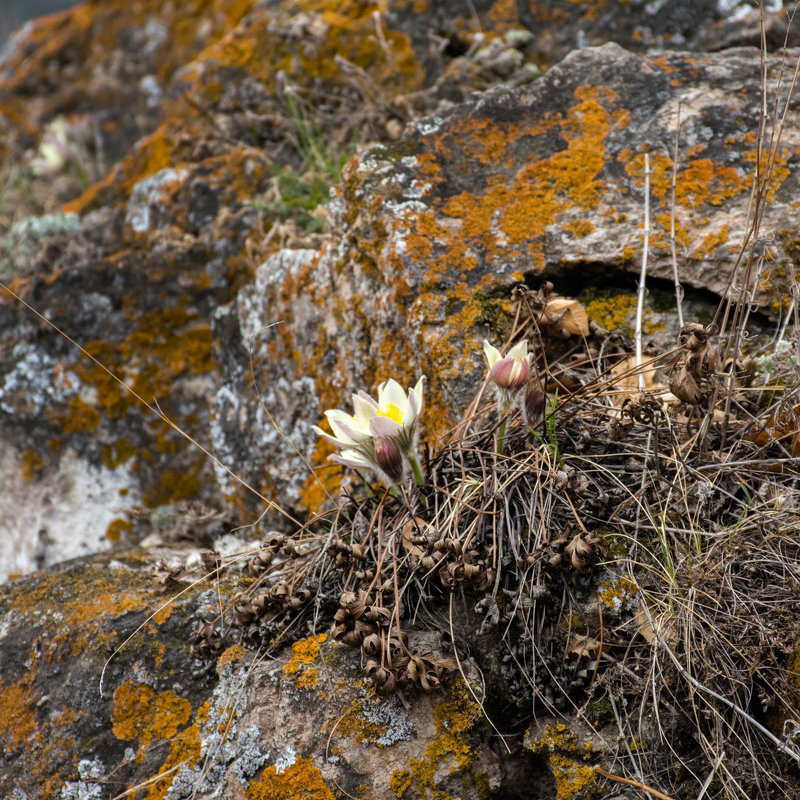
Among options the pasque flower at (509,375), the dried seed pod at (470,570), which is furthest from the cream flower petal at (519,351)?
the dried seed pod at (470,570)

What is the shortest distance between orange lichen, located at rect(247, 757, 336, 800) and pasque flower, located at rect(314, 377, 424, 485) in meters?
0.76

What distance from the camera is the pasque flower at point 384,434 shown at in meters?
1.87

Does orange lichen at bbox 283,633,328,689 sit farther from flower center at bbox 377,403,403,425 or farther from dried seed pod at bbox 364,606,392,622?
flower center at bbox 377,403,403,425

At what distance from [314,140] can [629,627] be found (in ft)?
9.48

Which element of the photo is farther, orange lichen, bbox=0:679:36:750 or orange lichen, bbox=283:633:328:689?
orange lichen, bbox=0:679:36:750

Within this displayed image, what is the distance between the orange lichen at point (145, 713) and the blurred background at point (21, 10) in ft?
36.2

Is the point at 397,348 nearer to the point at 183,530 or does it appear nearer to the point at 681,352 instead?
the point at 681,352

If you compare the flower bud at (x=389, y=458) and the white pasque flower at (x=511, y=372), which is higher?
the white pasque flower at (x=511, y=372)

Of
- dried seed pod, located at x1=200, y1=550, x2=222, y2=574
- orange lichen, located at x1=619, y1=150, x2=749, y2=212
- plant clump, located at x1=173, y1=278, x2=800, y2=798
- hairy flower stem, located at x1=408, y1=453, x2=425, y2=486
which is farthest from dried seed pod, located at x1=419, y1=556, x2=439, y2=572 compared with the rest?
orange lichen, located at x1=619, y1=150, x2=749, y2=212

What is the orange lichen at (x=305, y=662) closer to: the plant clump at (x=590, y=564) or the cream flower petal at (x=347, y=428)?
the plant clump at (x=590, y=564)

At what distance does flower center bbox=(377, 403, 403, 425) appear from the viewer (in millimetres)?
1906

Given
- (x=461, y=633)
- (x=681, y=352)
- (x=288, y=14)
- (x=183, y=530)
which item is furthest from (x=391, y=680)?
(x=288, y=14)

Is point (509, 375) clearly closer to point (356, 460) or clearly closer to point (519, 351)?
point (519, 351)

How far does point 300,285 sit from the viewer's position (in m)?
2.79
